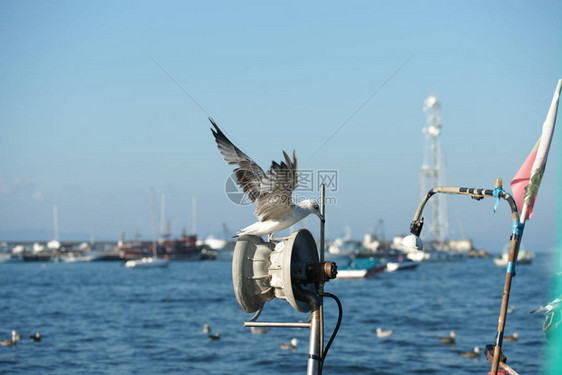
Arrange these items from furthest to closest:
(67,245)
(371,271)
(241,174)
Result: (67,245)
(371,271)
(241,174)

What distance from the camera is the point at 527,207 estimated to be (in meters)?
5.75

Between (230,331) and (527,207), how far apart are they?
2894 centimetres

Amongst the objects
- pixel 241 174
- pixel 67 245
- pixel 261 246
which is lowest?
pixel 67 245

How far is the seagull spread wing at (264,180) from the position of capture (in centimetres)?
742

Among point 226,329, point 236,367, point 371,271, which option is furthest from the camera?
point 371,271

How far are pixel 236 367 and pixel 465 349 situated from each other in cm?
1015

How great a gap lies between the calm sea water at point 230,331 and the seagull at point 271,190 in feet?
26.9

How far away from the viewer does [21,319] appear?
39.7 metres

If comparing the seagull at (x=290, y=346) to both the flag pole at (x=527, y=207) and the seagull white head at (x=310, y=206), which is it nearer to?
the seagull white head at (x=310, y=206)

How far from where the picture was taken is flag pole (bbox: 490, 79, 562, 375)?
5.53 metres

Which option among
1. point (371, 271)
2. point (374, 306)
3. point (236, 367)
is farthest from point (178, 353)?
point (371, 271)

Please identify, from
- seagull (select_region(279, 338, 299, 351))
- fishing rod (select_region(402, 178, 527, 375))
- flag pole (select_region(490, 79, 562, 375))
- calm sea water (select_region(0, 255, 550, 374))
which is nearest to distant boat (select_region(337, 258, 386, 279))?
calm sea water (select_region(0, 255, 550, 374))

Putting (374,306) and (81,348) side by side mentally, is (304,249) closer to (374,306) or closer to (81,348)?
(81,348)

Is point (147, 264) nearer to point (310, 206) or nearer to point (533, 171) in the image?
point (310, 206)
